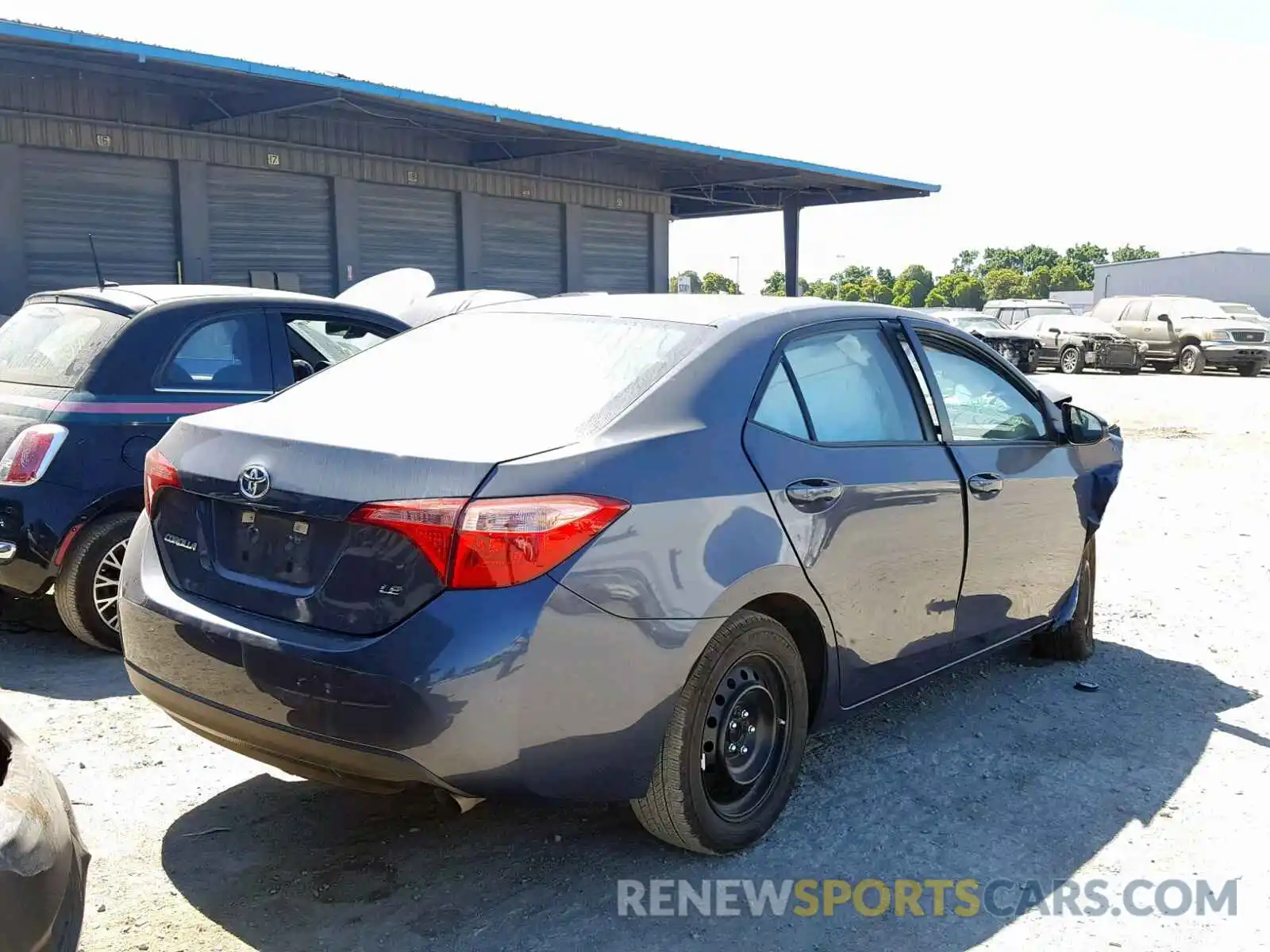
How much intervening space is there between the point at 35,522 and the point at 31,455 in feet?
1.00

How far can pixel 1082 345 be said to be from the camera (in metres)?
27.8

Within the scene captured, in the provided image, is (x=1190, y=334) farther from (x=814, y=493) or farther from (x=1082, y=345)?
(x=814, y=493)

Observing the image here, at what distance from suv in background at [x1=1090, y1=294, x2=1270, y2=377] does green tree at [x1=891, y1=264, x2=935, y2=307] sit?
99.0 meters

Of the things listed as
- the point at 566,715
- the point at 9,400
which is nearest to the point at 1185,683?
the point at 566,715

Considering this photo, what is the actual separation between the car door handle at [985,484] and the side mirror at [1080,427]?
698mm

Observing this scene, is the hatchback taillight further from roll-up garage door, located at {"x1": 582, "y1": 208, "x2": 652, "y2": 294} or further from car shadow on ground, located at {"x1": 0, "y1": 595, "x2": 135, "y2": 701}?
roll-up garage door, located at {"x1": 582, "y1": 208, "x2": 652, "y2": 294}

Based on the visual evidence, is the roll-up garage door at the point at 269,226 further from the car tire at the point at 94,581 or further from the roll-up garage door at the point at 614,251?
the car tire at the point at 94,581

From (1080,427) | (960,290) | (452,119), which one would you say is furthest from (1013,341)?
(960,290)

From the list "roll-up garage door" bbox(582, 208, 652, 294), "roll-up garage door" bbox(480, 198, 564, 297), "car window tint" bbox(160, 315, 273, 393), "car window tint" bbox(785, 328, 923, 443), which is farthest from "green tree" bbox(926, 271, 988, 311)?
"car window tint" bbox(785, 328, 923, 443)

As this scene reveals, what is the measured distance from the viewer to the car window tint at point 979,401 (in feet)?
14.8

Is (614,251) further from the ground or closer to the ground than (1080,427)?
further from the ground

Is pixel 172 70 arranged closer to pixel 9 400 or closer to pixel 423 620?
pixel 9 400

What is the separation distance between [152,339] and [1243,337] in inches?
1066

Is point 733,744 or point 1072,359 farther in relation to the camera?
point 1072,359
